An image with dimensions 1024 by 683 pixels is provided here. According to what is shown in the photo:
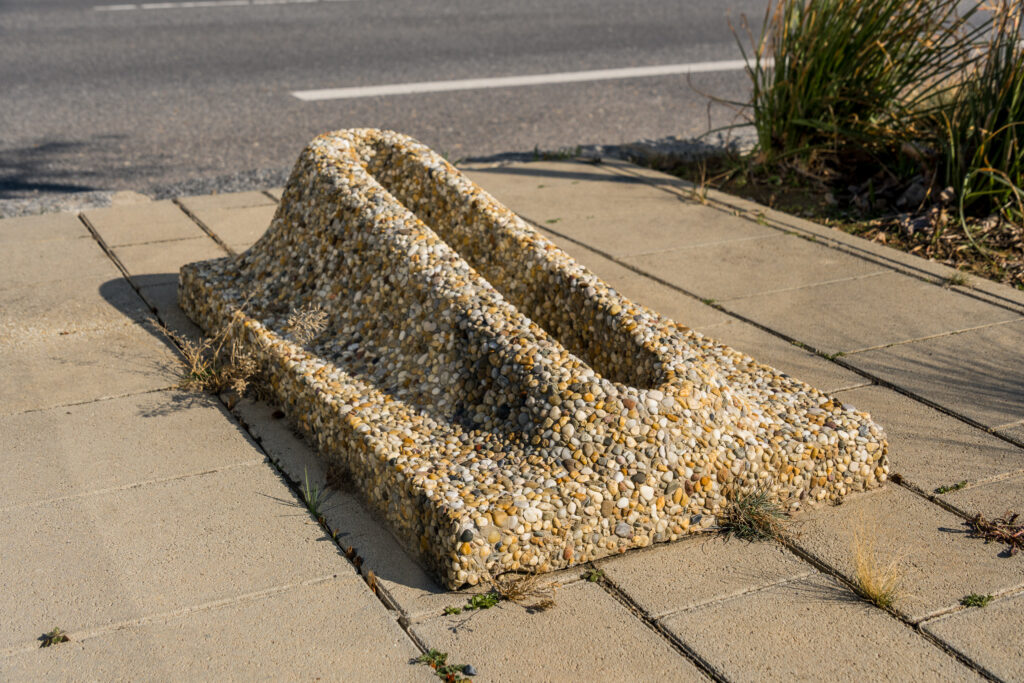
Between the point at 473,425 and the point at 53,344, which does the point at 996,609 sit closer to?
the point at 473,425

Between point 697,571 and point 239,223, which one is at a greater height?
point 239,223

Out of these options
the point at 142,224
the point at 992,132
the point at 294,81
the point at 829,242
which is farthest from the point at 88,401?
the point at 294,81

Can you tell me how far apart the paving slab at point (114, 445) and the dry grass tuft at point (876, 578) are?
193 centimetres

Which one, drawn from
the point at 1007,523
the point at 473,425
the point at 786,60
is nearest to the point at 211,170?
the point at 786,60

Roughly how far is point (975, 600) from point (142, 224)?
4.77 m

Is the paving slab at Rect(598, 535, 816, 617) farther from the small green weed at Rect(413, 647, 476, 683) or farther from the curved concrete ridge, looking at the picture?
the small green weed at Rect(413, 647, 476, 683)

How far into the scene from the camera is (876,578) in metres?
2.67

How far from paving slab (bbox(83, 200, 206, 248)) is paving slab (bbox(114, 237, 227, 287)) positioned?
10 cm

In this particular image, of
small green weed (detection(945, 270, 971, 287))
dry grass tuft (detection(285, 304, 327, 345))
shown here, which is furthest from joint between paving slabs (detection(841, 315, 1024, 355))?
dry grass tuft (detection(285, 304, 327, 345))

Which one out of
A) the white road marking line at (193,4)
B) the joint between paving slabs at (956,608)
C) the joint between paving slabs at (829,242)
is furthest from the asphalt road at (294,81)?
the joint between paving slabs at (956,608)

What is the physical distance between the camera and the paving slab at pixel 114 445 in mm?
3172

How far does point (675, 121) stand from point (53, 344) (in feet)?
19.3

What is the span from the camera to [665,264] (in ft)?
17.0

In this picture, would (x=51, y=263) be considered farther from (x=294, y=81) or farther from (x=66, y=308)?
(x=294, y=81)
